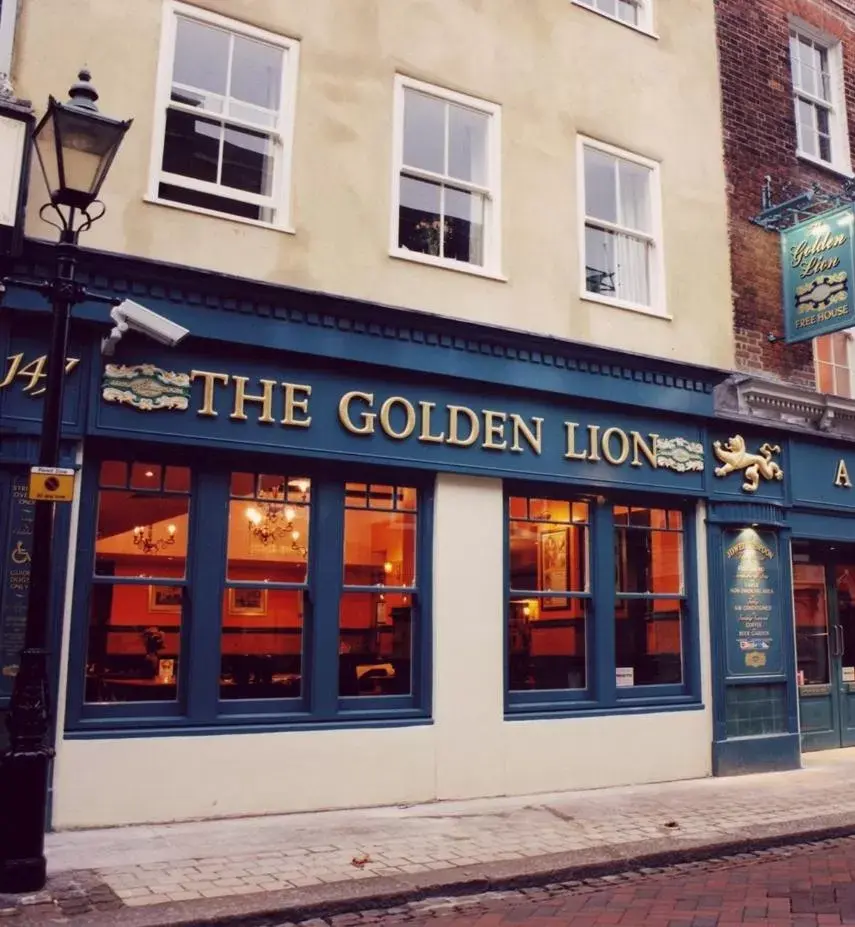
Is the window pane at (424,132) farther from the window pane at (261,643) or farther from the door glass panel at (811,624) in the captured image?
the door glass panel at (811,624)

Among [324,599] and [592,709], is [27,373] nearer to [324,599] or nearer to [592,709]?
[324,599]

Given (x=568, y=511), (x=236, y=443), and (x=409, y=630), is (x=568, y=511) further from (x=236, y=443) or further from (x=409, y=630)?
(x=236, y=443)

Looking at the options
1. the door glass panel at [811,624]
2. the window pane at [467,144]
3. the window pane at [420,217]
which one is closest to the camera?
the window pane at [420,217]

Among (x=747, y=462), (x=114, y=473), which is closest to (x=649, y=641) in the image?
(x=747, y=462)

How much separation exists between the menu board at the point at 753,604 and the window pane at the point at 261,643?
4.96 m

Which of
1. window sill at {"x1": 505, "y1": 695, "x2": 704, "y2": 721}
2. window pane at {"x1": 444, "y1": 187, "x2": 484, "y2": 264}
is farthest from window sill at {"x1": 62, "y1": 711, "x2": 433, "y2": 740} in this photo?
window pane at {"x1": 444, "y1": 187, "x2": 484, "y2": 264}

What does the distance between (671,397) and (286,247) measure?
4607 millimetres

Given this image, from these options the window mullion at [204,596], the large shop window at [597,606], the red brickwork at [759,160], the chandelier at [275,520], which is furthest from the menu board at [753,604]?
the window mullion at [204,596]

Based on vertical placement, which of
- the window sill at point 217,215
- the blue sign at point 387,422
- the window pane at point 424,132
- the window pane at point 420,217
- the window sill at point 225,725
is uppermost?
the window pane at point 424,132

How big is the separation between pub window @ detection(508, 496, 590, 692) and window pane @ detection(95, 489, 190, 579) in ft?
10.8

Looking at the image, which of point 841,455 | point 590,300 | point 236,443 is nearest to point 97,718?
point 236,443

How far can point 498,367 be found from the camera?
31.1 ft

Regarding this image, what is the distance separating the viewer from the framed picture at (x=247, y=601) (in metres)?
8.29

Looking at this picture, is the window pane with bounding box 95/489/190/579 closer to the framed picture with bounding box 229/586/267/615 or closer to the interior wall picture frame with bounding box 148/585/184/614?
the interior wall picture frame with bounding box 148/585/184/614
